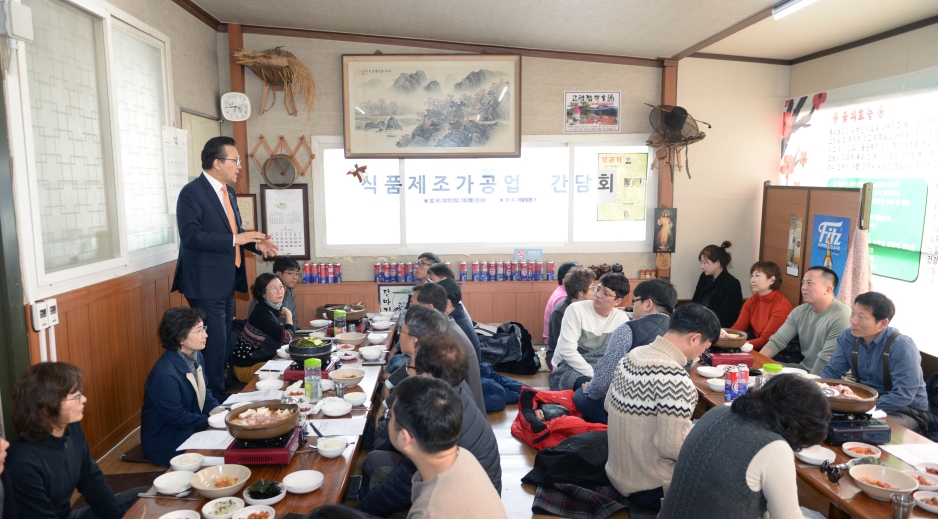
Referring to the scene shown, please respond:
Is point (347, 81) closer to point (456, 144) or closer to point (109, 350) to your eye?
point (456, 144)

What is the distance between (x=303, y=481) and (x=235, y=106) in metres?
4.95

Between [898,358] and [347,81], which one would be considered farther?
[347,81]

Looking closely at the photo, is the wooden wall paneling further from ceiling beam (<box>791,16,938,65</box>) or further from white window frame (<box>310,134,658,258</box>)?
ceiling beam (<box>791,16,938,65</box>)

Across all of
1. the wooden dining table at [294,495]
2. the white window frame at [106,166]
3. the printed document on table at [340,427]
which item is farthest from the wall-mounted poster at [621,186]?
the wooden dining table at [294,495]

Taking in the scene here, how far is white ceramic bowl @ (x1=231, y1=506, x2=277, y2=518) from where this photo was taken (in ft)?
6.84

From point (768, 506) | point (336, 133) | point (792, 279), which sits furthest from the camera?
point (336, 133)

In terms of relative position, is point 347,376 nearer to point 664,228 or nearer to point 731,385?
point 731,385

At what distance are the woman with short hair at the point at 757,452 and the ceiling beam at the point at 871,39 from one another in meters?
4.53

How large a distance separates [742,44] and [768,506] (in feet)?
17.8

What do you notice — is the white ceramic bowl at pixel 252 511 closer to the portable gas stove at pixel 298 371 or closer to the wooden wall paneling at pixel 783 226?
the portable gas stove at pixel 298 371

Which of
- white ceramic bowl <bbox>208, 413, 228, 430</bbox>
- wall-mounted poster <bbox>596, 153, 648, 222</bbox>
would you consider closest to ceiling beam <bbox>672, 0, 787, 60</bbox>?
wall-mounted poster <bbox>596, 153, 648, 222</bbox>

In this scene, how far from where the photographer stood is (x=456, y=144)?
682cm

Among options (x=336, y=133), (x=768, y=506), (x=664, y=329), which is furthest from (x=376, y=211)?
(x=768, y=506)

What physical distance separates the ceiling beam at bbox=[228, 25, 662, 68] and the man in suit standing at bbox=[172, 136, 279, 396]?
263 cm
